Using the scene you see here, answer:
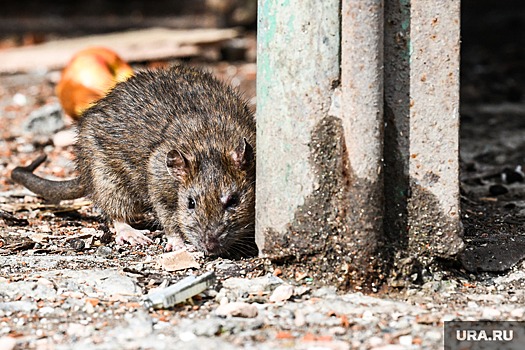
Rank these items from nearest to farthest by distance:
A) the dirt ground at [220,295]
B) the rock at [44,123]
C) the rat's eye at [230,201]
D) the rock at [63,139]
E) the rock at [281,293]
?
the dirt ground at [220,295]
the rock at [281,293]
the rat's eye at [230,201]
the rock at [63,139]
the rock at [44,123]

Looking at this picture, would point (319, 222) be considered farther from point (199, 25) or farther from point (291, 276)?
point (199, 25)

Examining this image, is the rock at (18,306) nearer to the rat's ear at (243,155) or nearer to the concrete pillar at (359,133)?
the concrete pillar at (359,133)

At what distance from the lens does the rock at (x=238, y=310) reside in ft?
13.4

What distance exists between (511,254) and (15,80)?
7719 mm

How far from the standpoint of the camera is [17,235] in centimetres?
543

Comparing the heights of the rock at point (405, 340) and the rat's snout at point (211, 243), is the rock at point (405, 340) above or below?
below

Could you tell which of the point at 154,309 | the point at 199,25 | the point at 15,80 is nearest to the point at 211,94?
the point at 154,309

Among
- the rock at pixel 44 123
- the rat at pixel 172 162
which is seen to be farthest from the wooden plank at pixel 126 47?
the rat at pixel 172 162

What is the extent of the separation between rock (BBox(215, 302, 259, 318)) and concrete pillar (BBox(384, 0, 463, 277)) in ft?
2.58

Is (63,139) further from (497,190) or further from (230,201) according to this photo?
(497,190)

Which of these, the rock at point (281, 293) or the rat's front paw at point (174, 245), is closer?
the rock at point (281, 293)

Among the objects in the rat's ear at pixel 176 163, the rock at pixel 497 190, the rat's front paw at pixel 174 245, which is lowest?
the rat's front paw at pixel 174 245

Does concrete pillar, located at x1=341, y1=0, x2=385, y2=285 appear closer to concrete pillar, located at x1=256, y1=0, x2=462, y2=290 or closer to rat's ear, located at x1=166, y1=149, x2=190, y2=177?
concrete pillar, located at x1=256, y1=0, x2=462, y2=290

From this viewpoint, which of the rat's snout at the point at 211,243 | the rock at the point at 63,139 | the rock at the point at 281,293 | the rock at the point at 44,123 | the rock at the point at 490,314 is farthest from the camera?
the rock at the point at 44,123
